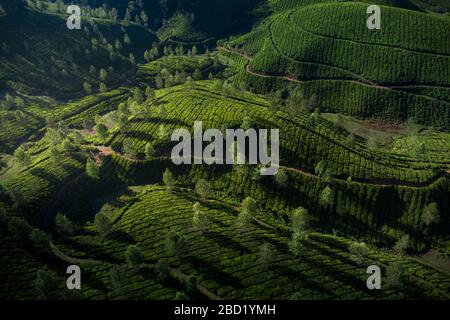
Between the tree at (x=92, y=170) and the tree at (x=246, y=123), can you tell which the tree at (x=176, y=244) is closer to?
the tree at (x=92, y=170)

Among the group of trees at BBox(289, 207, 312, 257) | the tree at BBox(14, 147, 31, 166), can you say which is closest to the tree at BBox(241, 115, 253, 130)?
the group of trees at BBox(289, 207, 312, 257)

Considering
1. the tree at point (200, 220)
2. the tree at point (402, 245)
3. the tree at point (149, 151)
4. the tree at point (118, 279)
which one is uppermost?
the tree at point (149, 151)

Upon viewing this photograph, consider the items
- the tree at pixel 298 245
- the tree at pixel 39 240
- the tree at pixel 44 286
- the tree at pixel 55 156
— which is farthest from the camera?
the tree at pixel 55 156

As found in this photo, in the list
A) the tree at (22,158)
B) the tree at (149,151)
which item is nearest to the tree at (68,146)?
the tree at (22,158)

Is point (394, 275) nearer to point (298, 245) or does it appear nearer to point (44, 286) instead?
point (298, 245)

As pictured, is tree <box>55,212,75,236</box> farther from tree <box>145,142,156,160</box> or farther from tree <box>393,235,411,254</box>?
tree <box>393,235,411,254</box>

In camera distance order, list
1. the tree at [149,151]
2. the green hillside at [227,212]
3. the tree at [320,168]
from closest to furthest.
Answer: the green hillside at [227,212] < the tree at [320,168] < the tree at [149,151]

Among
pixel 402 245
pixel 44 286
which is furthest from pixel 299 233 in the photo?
pixel 44 286
